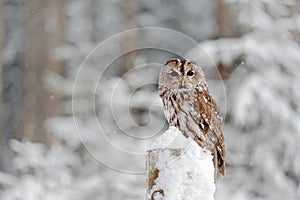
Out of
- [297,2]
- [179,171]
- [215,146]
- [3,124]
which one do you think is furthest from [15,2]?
[179,171]

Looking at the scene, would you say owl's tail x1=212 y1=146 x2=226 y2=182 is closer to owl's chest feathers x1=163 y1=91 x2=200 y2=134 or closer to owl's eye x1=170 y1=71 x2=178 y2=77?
owl's chest feathers x1=163 y1=91 x2=200 y2=134

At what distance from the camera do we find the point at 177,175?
2.82 metres

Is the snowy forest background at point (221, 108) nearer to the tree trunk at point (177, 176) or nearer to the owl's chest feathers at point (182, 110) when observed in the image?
the owl's chest feathers at point (182, 110)

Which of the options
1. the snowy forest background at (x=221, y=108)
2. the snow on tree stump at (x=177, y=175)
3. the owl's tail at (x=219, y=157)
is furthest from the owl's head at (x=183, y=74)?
the snowy forest background at (x=221, y=108)

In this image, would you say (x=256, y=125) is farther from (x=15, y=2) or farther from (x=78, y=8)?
(x=15, y=2)

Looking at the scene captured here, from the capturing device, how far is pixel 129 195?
838 centimetres

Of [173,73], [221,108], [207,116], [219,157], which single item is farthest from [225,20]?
[219,157]

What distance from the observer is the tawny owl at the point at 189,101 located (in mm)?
4176

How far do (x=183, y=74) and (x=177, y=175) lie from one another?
1.50 meters

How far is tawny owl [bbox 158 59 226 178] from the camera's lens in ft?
13.7

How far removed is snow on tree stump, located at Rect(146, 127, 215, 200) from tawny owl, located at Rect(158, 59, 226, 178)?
1218 millimetres

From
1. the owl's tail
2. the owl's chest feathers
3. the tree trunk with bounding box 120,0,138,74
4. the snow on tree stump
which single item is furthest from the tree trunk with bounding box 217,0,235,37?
the snow on tree stump

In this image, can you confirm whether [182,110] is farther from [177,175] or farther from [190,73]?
[177,175]

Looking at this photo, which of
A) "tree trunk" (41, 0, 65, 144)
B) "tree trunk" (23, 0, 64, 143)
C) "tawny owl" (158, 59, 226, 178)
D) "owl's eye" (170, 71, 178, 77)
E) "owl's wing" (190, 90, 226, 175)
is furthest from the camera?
"tree trunk" (23, 0, 64, 143)
